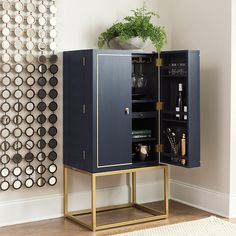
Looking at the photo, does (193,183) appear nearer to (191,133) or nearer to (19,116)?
(191,133)

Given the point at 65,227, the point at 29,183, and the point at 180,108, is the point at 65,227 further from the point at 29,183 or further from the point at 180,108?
the point at 180,108

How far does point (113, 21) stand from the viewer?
502cm

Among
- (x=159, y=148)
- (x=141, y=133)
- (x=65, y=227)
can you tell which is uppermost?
(x=141, y=133)

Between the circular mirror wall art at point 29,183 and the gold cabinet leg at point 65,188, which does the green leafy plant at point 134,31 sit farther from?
the circular mirror wall art at point 29,183

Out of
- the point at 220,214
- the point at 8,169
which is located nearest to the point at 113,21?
the point at 8,169

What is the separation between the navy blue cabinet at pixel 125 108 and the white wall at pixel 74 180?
0.25 metres

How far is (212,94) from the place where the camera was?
4.89 metres

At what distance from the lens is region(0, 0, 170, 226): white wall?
457cm

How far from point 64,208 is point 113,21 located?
177 cm

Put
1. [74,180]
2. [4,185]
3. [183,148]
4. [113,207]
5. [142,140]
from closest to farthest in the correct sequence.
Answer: [4,185]
[183,148]
[142,140]
[74,180]
[113,207]

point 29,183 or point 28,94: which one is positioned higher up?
point 28,94

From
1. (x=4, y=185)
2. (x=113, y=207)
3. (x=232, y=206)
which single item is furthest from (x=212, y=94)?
(x=4, y=185)

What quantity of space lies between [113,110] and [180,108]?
61 cm

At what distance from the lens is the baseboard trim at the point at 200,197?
480cm
